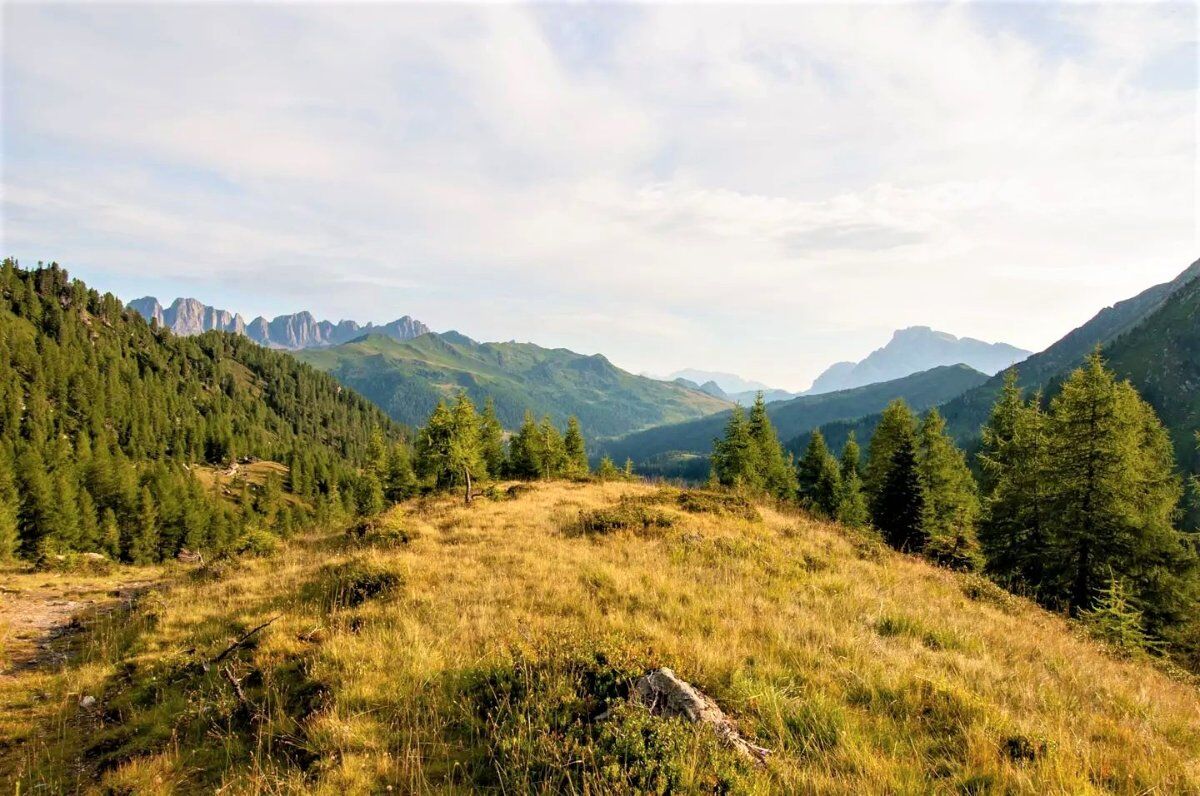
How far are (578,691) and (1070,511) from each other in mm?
26342

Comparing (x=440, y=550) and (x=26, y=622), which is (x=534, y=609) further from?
(x=26, y=622)

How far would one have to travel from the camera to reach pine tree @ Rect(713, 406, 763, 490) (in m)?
43.5

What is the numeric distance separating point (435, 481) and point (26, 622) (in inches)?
1763

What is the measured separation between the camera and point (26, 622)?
12250mm

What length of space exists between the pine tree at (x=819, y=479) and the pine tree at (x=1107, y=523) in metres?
25.4

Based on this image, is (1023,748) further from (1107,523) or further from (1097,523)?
(1107,523)

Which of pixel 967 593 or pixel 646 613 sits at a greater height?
pixel 646 613

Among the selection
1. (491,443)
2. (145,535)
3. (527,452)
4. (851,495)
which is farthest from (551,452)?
(145,535)

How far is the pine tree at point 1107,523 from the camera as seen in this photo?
21062 millimetres

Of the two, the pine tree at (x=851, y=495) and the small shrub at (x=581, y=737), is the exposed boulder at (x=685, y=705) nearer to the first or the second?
the small shrub at (x=581, y=737)

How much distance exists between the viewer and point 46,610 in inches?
536

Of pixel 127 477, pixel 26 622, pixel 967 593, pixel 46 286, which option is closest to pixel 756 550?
pixel 967 593

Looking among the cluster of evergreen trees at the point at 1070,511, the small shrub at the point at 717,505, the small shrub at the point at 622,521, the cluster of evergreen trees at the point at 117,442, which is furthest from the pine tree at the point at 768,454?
the cluster of evergreen trees at the point at 117,442

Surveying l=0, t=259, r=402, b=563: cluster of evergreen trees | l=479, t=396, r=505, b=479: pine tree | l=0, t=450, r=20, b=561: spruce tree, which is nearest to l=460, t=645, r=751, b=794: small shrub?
l=0, t=259, r=402, b=563: cluster of evergreen trees
